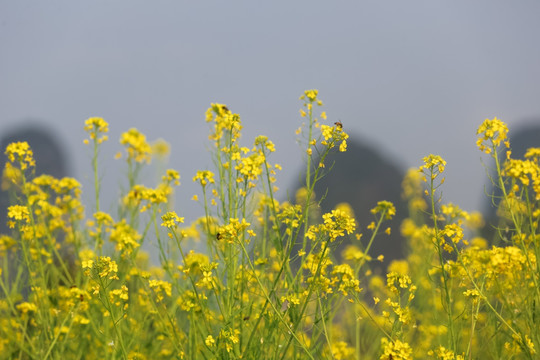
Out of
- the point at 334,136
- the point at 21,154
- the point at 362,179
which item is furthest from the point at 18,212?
the point at 362,179

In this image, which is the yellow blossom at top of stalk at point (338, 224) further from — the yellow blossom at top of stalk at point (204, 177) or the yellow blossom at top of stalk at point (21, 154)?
the yellow blossom at top of stalk at point (21, 154)

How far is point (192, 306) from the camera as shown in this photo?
139 inches

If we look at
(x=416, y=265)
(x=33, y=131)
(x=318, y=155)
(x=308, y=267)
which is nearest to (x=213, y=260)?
(x=308, y=267)

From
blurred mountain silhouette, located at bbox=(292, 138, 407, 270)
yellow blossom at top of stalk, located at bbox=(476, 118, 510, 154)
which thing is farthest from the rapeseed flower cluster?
blurred mountain silhouette, located at bbox=(292, 138, 407, 270)

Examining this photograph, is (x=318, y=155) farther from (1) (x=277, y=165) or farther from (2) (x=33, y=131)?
(2) (x=33, y=131)

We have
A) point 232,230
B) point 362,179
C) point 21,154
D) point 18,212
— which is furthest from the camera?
point 362,179

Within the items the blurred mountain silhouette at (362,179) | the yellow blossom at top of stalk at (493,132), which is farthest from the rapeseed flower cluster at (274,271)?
the blurred mountain silhouette at (362,179)

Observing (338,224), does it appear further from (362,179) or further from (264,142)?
(362,179)

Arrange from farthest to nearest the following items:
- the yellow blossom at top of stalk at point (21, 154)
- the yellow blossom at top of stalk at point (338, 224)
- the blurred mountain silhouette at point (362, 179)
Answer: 1. the blurred mountain silhouette at point (362, 179)
2. the yellow blossom at top of stalk at point (21, 154)
3. the yellow blossom at top of stalk at point (338, 224)

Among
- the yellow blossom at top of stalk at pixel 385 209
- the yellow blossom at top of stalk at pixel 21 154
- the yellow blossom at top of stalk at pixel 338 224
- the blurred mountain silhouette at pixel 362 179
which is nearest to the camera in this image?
the yellow blossom at top of stalk at pixel 338 224

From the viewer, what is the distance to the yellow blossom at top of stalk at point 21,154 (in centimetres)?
457

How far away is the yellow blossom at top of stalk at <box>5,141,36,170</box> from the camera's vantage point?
180 inches

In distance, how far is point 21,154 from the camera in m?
4.60

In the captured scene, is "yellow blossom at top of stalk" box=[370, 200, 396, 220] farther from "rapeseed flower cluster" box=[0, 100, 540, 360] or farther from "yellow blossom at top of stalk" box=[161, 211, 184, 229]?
"yellow blossom at top of stalk" box=[161, 211, 184, 229]
